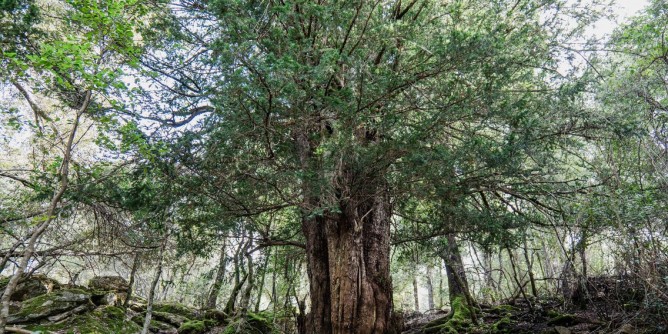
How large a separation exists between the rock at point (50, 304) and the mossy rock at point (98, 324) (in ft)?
1.20

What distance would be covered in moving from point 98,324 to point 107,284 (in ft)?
9.82

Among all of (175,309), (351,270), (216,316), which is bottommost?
(216,316)

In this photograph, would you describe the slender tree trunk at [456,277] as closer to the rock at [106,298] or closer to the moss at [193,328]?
the moss at [193,328]

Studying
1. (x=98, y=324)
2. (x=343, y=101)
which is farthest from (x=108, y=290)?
(x=343, y=101)

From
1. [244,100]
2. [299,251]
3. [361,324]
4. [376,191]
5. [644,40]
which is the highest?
[644,40]

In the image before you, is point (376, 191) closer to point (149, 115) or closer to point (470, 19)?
point (470, 19)

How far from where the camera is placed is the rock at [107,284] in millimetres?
10432

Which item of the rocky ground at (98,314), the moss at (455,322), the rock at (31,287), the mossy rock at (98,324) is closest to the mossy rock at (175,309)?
the rocky ground at (98,314)

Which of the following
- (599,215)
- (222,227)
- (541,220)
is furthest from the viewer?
(541,220)

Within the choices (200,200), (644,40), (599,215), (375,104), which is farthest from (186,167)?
(644,40)

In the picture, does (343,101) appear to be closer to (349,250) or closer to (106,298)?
(349,250)

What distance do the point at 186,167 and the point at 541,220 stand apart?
626 cm

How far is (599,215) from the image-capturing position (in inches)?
214

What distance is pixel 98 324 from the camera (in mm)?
7969
